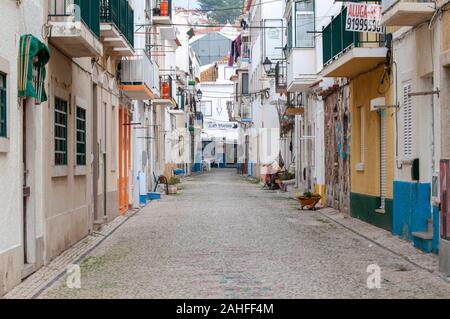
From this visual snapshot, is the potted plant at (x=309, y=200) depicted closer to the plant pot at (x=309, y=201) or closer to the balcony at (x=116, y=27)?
the plant pot at (x=309, y=201)

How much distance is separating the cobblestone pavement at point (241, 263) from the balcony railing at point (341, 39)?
13.1 feet

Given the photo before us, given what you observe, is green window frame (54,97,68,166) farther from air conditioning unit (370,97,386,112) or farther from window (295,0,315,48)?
window (295,0,315,48)

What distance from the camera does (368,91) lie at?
19.8 metres

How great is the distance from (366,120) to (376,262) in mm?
7684

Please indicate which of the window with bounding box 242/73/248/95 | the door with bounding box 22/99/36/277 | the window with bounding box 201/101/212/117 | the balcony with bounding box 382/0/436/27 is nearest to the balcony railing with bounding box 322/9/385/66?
the balcony with bounding box 382/0/436/27

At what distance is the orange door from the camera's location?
24375mm

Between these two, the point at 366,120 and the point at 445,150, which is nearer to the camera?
the point at 445,150

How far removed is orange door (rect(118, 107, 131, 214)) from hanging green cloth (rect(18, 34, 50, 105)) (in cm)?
1177

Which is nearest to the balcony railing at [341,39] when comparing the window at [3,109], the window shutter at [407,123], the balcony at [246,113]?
Result: the window shutter at [407,123]

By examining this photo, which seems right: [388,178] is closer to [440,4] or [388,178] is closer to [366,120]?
[366,120]

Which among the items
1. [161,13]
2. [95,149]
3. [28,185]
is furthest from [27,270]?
[161,13]

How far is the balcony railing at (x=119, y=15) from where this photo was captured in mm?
19234

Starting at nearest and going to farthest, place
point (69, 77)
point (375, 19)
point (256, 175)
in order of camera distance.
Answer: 1. point (69, 77)
2. point (375, 19)
3. point (256, 175)

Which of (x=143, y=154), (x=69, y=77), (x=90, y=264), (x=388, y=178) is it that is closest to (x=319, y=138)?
(x=143, y=154)
